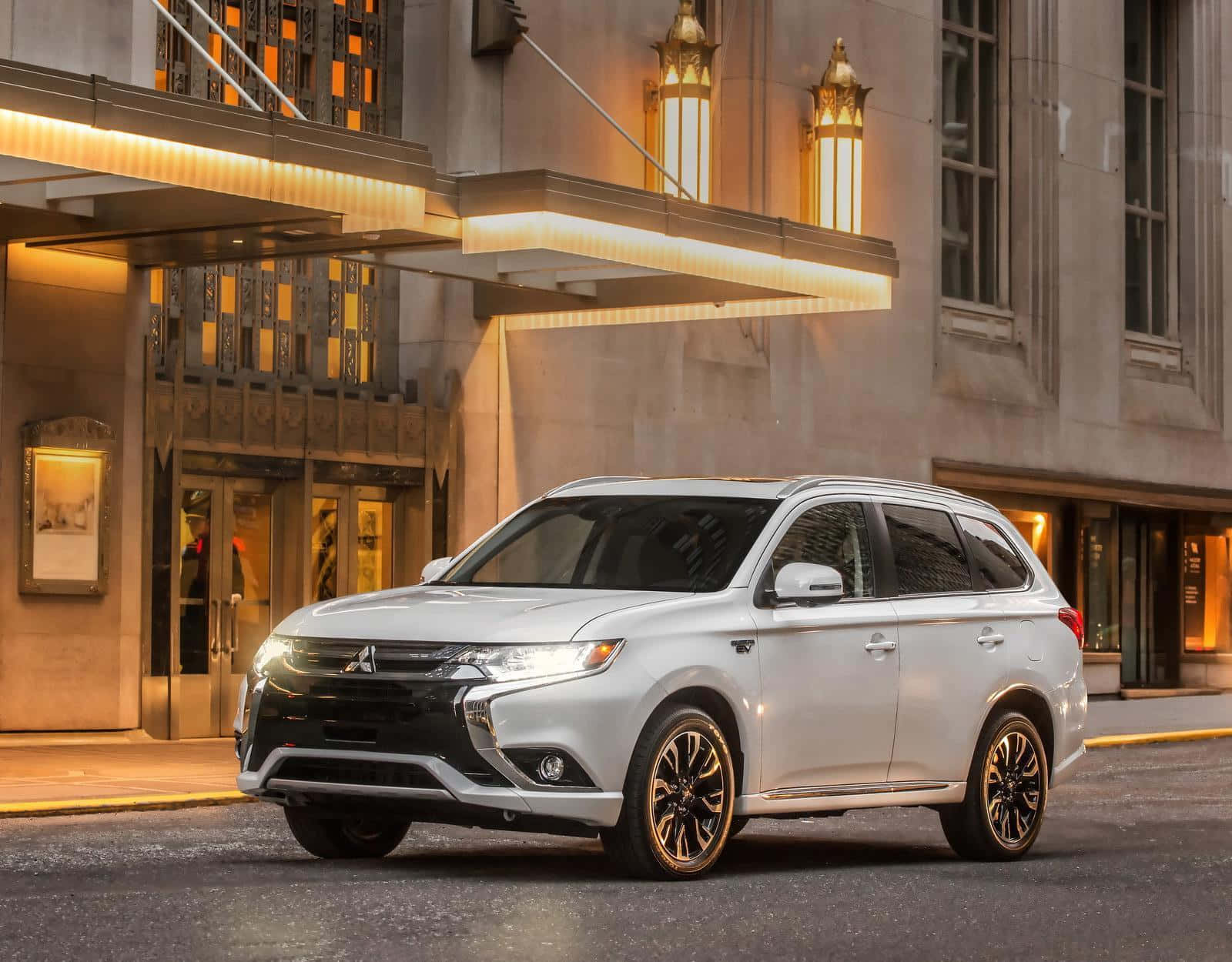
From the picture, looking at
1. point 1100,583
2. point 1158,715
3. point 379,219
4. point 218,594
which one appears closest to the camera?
point 379,219

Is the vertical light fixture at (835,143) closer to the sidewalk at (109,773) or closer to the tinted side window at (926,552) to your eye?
the sidewalk at (109,773)

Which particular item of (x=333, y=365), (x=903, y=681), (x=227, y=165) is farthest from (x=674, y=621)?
(x=333, y=365)

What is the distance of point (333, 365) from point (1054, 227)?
13372mm

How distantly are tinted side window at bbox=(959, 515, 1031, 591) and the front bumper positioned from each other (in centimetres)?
341

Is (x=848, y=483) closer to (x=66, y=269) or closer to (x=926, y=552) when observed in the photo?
(x=926, y=552)

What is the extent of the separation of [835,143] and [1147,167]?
9079 mm

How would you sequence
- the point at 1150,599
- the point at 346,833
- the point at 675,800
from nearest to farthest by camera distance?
1. the point at 675,800
2. the point at 346,833
3. the point at 1150,599

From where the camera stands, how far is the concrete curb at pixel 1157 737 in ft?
77.4

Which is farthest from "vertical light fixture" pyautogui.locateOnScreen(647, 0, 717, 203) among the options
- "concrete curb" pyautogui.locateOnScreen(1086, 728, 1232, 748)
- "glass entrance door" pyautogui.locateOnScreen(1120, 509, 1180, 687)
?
"glass entrance door" pyautogui.locateOnScreen(1120, 509, 1180, 687)

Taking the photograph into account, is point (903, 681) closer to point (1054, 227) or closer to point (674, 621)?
point (674, 621)

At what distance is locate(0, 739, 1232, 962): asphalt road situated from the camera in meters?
7.98

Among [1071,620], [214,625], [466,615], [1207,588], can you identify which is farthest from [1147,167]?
[466,615]

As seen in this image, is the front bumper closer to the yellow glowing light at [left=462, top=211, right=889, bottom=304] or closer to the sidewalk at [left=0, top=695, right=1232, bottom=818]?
the sidewalk at [left=0, top=695, right=1232, bottom=818]

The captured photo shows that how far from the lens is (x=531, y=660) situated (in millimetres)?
9352
